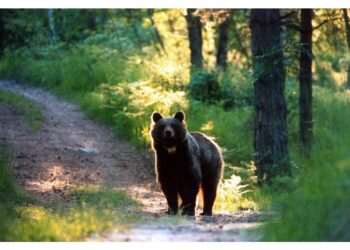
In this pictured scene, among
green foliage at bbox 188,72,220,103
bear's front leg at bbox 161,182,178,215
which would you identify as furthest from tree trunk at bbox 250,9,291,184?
green foliage at bbox 188,72,220,103

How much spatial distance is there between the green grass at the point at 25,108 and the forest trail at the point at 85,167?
20 cm

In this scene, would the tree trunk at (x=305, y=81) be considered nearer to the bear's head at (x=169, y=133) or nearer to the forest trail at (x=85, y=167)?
the forest trail at (x=85, y=167)

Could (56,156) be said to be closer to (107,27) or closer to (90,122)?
(90,122)

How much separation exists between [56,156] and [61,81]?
773 cm

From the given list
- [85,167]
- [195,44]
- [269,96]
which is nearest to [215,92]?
[195,44]

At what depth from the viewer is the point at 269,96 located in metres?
12.9

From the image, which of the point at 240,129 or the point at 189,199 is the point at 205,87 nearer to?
the point at 240,129

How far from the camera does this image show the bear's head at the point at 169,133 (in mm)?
9930

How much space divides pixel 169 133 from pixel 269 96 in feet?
11.9

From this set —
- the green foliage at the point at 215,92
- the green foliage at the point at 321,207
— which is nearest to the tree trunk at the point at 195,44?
the green foliage at the point at 215,92

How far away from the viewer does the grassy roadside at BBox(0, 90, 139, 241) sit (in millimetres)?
7070

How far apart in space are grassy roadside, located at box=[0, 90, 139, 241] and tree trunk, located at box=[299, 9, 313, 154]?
4.76m
